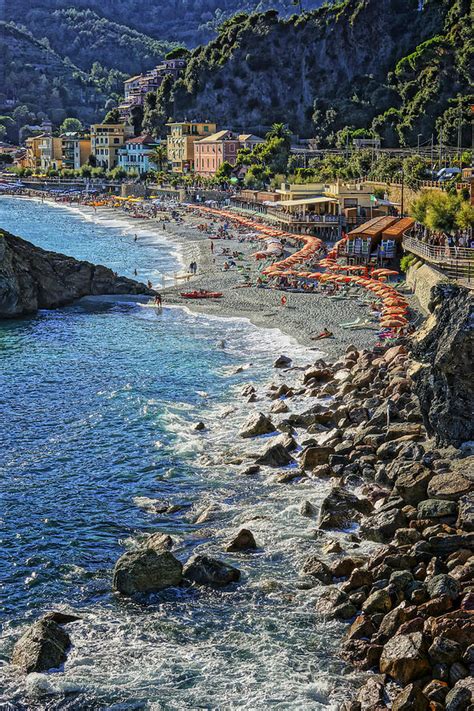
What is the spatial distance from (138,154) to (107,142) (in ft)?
37.2

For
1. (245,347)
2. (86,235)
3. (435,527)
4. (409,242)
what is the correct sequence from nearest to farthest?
(435,527) < (245,347) < (409,242) < (86,235)

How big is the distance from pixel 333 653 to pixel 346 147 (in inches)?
4076

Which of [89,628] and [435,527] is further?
[435,527]

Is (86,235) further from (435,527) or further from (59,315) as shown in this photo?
(435,527)

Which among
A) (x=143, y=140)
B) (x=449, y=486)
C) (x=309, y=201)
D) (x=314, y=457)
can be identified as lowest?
(x=314, y=457)

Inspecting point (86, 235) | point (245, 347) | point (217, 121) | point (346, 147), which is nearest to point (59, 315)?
point (245, 347)

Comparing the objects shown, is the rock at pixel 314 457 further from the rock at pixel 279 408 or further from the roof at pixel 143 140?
the roof at pixel 143 140

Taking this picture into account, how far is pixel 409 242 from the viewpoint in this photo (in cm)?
5481

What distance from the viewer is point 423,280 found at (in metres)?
48.7

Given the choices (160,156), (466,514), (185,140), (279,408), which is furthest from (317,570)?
(160,156)

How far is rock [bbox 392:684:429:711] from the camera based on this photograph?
15.2 m

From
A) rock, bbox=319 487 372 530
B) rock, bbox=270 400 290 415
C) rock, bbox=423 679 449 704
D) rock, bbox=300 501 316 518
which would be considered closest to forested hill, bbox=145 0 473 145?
rock, bbox=270 400 290 415

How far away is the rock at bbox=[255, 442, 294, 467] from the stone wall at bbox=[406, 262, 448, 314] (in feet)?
59.8

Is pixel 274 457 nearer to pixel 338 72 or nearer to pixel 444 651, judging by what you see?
pixel 444 651
